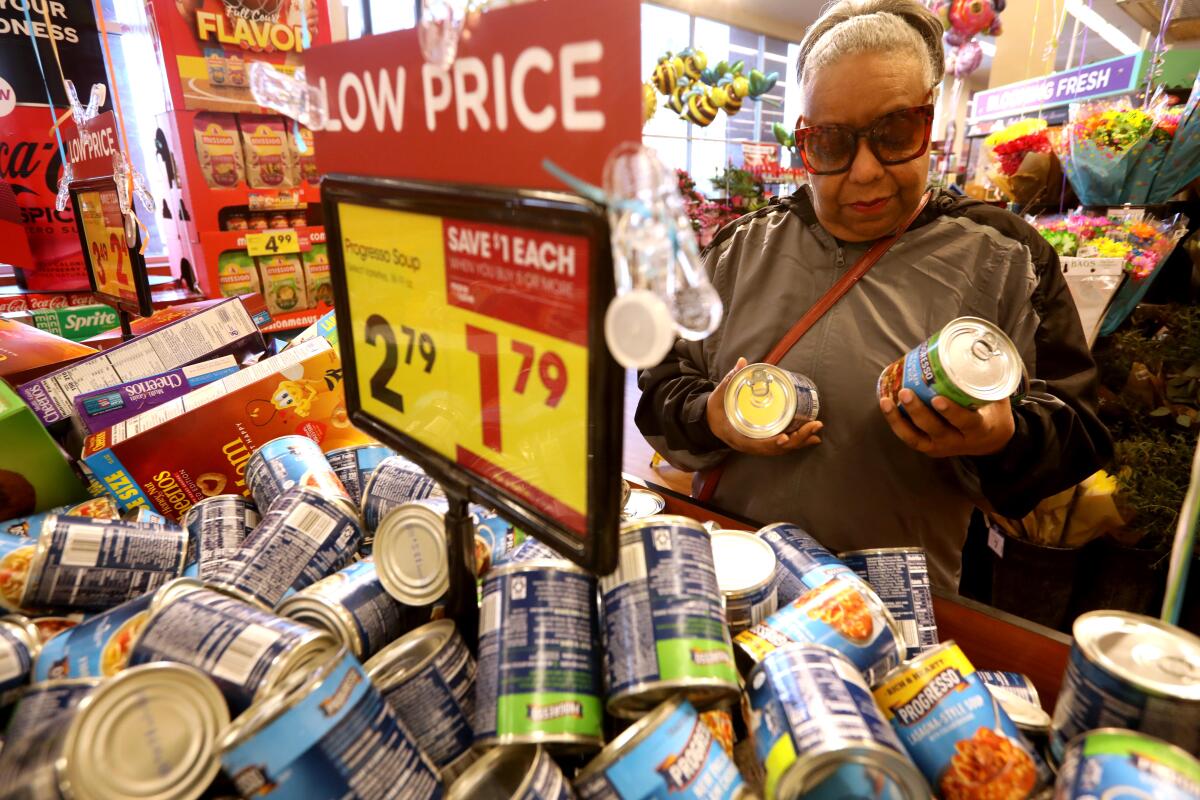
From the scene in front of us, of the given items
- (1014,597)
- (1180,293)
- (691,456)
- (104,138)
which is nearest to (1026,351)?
(691,456)

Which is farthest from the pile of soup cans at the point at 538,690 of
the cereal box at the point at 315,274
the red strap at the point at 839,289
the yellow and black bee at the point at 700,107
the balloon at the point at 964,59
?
the yellow and black bee at the point at 700,107

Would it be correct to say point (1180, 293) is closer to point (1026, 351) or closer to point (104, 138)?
point (1026, 351)

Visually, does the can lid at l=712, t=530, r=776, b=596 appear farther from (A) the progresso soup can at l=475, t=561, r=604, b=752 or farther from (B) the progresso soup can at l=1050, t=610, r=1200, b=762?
(B) the progresso soup can at l=1050, t=610, r=1200, b=762

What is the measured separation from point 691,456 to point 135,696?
1096 millimetres

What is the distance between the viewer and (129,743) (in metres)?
0.56

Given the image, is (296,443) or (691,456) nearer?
(296,443)

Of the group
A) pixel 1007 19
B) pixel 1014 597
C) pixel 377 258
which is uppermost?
pixel 1007 19

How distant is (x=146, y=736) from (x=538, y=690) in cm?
34

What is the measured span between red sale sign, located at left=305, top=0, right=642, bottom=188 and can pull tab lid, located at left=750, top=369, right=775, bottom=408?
2.38ft

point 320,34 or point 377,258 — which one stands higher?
point 320,34

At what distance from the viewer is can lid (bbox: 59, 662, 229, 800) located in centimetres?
54

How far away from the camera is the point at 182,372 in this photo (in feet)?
4.63

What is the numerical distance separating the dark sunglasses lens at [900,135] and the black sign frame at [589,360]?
916 mm

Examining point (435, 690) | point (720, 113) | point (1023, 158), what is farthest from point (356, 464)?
point (720, 113)
